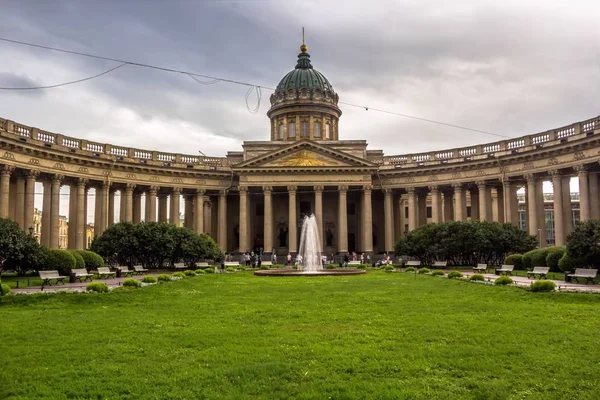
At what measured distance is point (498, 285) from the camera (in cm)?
2378

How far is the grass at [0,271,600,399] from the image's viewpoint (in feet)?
30.0

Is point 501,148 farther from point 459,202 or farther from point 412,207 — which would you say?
point 412,207

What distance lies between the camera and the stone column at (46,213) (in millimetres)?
50125

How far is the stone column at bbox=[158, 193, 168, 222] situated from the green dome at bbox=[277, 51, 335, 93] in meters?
25.4

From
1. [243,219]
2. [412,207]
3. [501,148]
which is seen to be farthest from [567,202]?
[243,219]

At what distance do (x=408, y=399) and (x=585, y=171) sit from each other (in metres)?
46.7

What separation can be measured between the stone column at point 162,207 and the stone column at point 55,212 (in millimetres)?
16657

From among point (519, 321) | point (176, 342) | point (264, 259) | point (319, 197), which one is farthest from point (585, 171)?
point (176, 342)

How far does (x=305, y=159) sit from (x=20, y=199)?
3100cm

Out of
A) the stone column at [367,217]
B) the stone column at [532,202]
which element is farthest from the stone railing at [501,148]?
the stone column at [367,217]

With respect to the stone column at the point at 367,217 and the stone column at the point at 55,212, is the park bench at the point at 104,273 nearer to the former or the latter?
the stone column at the point at 55,212

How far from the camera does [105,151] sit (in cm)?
5812

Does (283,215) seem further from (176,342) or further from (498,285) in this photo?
(176,342)

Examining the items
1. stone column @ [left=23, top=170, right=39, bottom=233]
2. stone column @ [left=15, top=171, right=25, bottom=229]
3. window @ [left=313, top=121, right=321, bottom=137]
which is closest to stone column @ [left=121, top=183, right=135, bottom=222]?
stone column @ [left=23, top=170, right=39, bottom=233]
